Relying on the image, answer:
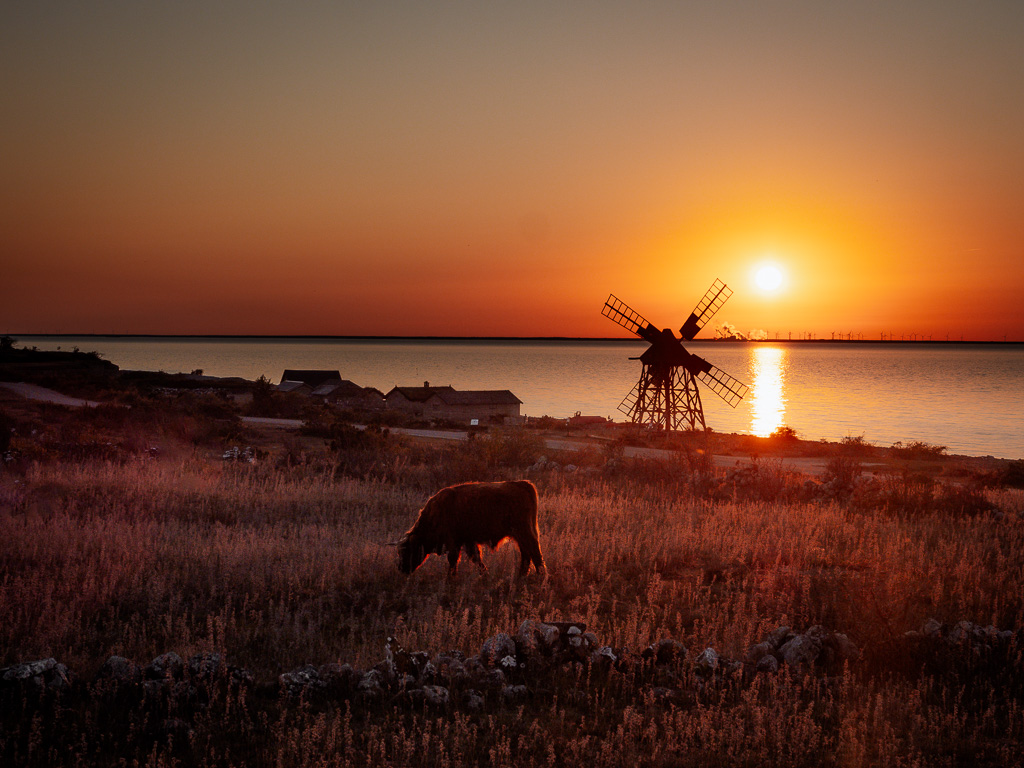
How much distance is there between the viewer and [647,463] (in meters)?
23.7

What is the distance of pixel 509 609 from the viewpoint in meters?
9.09

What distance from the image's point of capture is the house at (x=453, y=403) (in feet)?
200

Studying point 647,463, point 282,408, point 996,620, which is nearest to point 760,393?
point 282,408

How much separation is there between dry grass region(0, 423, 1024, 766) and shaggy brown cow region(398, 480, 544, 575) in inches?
16.8

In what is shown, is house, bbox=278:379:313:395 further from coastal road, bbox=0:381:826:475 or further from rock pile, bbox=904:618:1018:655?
rock pile, bbox=904:618:1018:655

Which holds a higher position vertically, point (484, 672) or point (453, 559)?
point (453, 559)

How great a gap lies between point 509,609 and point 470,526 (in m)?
2.06

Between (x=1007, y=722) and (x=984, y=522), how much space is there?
10.9 meters

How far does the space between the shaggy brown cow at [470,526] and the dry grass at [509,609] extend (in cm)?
43

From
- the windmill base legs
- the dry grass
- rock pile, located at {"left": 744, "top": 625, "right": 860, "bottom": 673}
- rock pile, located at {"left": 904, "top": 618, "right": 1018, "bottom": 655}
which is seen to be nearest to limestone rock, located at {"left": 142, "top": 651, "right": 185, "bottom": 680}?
the dry grass

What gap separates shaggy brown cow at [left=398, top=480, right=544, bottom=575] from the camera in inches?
427

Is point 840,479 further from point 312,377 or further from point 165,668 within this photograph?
point 312,377

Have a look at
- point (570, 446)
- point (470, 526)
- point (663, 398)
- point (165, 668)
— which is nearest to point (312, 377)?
point (663, 398)

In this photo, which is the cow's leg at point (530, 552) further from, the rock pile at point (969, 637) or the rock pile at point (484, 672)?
the rock pile at point (969, 637)
